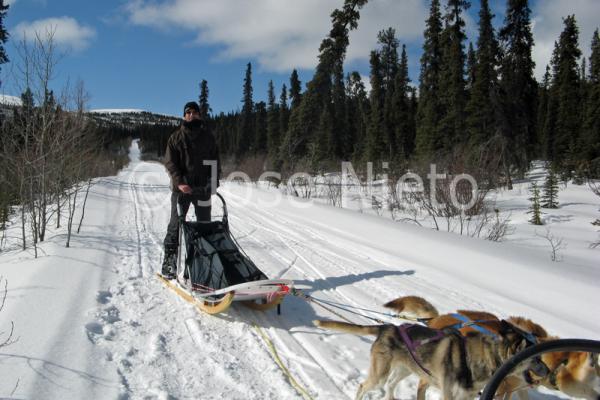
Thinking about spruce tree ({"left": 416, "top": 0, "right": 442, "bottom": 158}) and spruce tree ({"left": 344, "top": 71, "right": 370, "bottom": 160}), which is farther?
spruce tree ({"left": 344, "top": 71, "right": 370, "bottom": 160})

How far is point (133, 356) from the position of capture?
3.05 metres

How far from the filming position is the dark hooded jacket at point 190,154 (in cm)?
486

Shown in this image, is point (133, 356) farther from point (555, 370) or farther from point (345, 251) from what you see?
point (345, 251)

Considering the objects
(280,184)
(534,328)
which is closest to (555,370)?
(534,328)

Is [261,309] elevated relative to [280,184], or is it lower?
lower

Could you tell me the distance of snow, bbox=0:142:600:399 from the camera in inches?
108

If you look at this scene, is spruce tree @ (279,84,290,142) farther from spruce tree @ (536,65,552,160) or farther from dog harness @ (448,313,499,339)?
dog harness @ (448,313,499,339)

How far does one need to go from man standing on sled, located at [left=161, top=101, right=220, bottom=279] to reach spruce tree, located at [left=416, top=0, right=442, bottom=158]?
24350 mm

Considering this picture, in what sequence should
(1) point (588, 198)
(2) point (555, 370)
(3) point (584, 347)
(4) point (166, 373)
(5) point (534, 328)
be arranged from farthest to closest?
(1) point (588, 198) → (4) point (166, 373) → (5) point (534, 328) → (2) point (555, 370) → (3) point (584, 347)

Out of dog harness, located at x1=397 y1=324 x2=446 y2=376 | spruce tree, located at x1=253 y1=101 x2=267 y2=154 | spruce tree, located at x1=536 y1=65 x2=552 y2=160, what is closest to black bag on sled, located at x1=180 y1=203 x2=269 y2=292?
dog harness, located at x1=397 y1=324 x2=446 y2=376

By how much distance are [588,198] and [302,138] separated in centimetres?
1250

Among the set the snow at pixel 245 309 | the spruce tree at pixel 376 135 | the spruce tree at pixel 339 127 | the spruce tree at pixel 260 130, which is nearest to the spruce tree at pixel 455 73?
the spruce tree at pixel 376 135

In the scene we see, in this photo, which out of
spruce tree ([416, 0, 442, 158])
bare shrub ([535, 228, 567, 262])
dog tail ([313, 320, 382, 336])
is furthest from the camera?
spruce tree ([416, 0, 442, 158])

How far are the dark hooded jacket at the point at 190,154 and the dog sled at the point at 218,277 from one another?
53 cm
